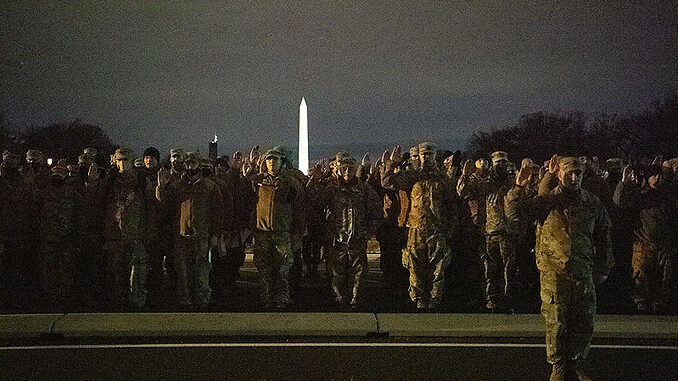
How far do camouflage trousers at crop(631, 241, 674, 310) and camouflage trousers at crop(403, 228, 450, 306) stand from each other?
2.58 metres

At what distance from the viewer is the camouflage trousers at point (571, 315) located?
6488 mm

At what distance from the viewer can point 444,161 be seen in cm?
1218

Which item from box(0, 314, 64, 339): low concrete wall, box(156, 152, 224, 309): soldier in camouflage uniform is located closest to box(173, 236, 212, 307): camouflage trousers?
box(156, 152, 224, 309): soldier in camouflage uniform

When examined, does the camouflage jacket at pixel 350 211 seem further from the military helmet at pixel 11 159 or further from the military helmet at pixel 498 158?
the military helmet at pixel 11 159

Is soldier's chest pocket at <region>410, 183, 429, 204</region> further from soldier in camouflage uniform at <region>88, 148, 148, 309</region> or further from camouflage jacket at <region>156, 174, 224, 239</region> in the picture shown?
soldier in camouflage uniform at <region>88, 148, 148, 309</region>

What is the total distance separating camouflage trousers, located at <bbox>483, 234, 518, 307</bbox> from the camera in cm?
1019

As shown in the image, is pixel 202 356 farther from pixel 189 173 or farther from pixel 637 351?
pixel 637 351

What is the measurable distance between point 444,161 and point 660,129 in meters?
38.6

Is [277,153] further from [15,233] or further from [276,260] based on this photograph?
[15,233]

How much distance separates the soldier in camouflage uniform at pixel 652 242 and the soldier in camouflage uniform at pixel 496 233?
5.37ft

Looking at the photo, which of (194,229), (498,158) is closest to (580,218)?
(498,158)

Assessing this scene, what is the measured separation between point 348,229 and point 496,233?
1.97 metres

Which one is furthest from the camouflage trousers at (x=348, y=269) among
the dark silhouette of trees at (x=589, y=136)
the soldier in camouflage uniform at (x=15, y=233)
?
the dark silhouette of trees at (x=589, y=136)

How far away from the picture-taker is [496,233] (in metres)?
10.2
